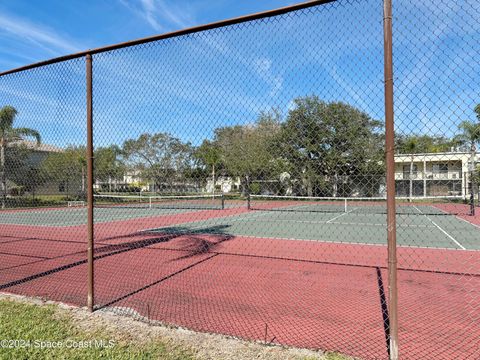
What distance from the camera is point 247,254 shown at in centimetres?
884

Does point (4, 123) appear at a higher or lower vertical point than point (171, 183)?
higher

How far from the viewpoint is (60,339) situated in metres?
3.75

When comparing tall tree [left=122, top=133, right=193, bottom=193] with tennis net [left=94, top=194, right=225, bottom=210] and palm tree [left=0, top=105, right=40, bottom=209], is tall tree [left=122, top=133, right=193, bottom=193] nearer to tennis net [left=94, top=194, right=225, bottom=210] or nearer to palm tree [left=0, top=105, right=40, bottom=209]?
tennis net [left=94, top=194, right=225, bottom=210]

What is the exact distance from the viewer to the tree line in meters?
4.20

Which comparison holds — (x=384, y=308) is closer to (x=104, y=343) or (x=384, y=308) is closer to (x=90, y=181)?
(x=104, y=343)

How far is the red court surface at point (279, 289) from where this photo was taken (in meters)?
4.06

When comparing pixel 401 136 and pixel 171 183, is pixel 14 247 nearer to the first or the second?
pixel 171 183

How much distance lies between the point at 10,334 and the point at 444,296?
18.2 feet

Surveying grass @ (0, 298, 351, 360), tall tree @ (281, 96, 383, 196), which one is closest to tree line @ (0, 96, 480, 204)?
tall tree @ (281, 96, 383, 196)

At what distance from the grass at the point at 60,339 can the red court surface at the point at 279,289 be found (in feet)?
2.00

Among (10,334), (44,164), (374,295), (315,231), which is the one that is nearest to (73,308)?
(10,334)

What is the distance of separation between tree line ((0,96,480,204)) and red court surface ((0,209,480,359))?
1.54 metres

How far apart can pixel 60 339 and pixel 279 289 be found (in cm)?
317

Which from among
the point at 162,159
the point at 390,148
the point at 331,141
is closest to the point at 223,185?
the point at 162,159
